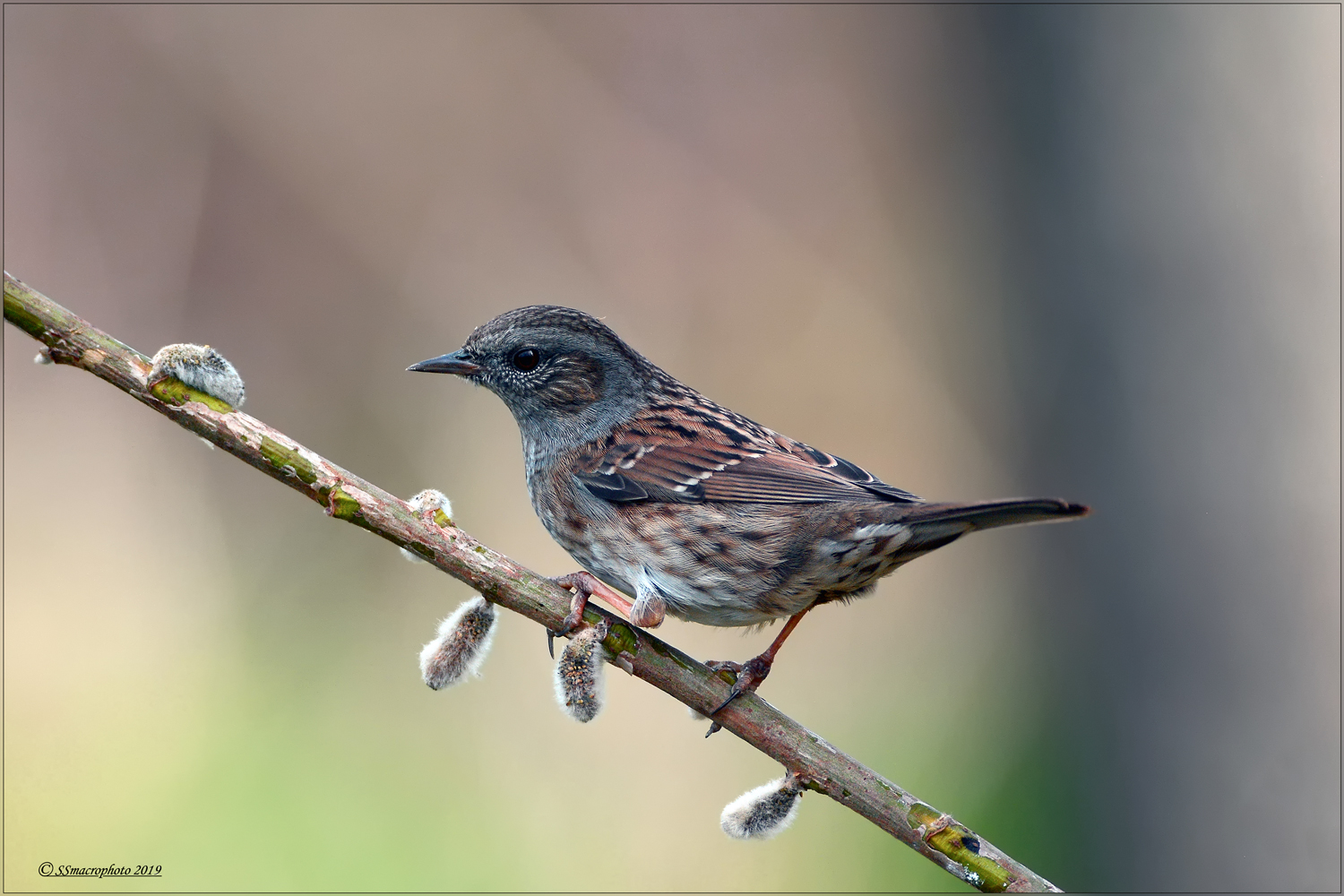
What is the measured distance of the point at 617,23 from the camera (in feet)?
26.3

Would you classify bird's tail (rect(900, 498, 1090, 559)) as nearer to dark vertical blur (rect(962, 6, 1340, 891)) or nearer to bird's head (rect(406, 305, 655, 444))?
bird's head (rect(406, 305, 655, 444))

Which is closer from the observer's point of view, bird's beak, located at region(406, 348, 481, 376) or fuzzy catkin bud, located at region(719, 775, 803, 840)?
fuzzy catkin bud, located at region(719, 775, 803, 840)

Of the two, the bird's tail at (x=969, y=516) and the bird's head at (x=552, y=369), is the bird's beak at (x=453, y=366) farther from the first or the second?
the bird's tail at (x=969, y=516)

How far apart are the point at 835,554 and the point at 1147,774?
124 inches

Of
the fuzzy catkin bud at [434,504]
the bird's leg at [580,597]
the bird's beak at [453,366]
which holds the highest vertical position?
the bird's beak at [453,366]

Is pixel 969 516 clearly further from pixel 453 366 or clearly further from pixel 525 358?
pixel 453 366

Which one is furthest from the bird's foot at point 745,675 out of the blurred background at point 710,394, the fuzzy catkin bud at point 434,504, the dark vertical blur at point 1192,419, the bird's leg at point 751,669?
the dark vertical blur at point 1192,419

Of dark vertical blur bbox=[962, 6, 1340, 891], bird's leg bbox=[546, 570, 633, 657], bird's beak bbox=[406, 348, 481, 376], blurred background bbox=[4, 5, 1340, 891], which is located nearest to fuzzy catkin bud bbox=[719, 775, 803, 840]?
bird's leg bbox=[546, 570, 633, 657]

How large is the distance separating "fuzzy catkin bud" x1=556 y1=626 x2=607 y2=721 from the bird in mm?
141

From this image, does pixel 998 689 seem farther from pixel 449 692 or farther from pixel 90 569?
pixel 90 569

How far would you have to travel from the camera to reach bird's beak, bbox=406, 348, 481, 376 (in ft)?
12.4

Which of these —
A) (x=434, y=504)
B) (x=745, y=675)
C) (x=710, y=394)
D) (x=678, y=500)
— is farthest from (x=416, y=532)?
(x=710, y=394)

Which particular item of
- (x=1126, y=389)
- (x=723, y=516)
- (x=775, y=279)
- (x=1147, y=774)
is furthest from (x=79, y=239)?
(x=1147, y=774)

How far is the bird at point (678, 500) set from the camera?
10.7ft
